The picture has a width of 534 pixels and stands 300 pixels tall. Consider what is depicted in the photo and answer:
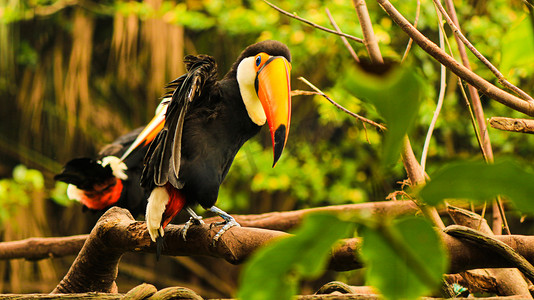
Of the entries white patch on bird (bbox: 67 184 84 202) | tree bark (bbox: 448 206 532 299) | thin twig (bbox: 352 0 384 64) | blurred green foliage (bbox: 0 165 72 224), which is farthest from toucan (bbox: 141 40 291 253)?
blurred green foliage (bbox: 0 165 72 224)

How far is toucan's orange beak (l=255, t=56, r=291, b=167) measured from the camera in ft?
2.81

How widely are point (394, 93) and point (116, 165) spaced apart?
132cm

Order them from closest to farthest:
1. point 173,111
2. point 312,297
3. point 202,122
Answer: point 312,297, point 173,111, point 202,122

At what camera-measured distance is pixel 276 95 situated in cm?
92

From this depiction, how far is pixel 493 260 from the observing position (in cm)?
44

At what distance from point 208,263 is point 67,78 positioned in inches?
54.2

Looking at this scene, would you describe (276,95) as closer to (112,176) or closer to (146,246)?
(146,246)

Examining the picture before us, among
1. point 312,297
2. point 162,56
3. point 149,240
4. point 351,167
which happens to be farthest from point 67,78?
point 312,297

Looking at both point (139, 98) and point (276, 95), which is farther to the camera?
point (139, 98)

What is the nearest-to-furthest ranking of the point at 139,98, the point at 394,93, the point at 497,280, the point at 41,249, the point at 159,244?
the point at 394,93 < the point at 497,280 < the point at 159,244 < the point at 41,249 < the point at 139,98

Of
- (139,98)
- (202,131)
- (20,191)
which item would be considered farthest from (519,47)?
(139,98)

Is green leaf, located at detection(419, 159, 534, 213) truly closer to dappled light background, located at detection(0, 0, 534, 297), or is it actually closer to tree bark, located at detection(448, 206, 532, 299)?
tree bark, located at detection(448, 206, 532, 299)

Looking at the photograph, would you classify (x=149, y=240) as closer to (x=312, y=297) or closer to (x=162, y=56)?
(x=312, y=297)

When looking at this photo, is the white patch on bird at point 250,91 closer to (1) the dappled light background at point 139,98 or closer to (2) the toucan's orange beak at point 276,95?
(2) the toucan's orange beak at point 276,95
